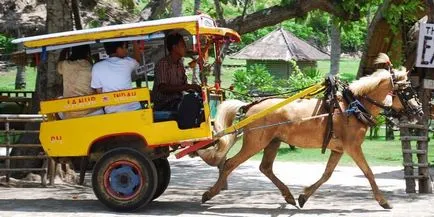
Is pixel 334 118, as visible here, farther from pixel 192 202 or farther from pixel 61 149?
pixel 61 149

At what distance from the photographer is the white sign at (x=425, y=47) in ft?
35.5

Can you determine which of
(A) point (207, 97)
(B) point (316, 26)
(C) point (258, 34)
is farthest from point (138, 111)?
(B) point (316, 26)

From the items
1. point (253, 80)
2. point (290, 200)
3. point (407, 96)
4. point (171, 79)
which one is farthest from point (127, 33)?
point (253, 80)

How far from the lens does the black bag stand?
355 inches

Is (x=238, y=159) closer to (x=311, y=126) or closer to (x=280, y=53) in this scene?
(x=311, y=126)

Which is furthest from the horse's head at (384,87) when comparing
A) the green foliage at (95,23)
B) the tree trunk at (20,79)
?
the tree trunk at (20,79)

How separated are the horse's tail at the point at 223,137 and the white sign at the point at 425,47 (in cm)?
296

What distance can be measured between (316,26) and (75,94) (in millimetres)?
49736

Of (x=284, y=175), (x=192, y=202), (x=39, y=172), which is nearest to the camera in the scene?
(x=192, y=202)

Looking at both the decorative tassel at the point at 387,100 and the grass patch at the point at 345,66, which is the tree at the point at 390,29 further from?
the grass patch at the point at 345,66

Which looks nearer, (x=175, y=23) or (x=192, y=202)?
(x=175, y=23)

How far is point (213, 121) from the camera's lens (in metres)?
9.63

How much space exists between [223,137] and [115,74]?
1596 millimetres

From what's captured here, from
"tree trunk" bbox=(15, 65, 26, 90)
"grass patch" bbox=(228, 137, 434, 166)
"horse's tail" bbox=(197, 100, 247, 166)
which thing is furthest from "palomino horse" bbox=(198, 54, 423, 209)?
"tree trunk" bbox=(15, 65, 26, 90)
